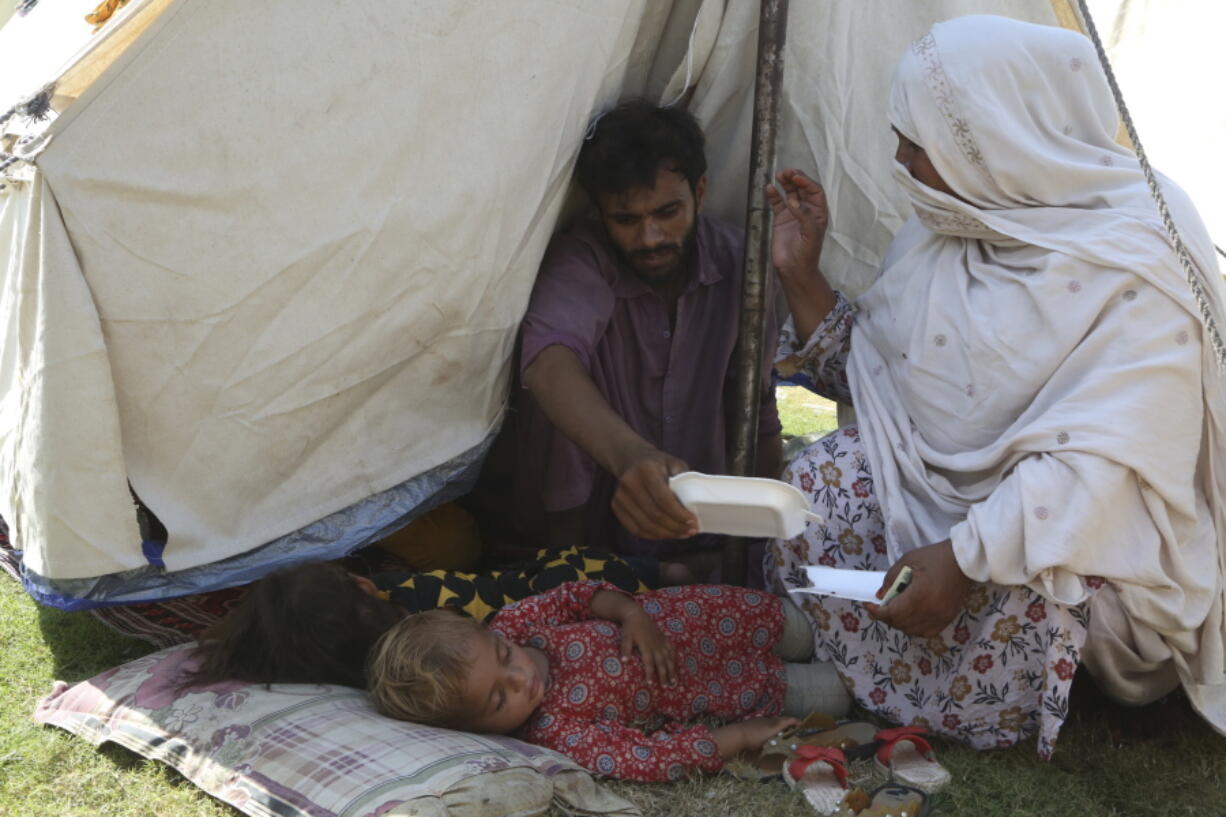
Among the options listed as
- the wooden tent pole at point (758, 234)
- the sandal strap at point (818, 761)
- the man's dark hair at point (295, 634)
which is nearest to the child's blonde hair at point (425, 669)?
the man's dark hair at point (295, 634)

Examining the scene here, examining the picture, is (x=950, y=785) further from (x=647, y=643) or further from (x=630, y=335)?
(x=630, y=335)

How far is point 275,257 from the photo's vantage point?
7.20ft

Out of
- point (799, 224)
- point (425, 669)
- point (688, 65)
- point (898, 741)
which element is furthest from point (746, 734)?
point (688, 65)

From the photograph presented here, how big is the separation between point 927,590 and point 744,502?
0.37 m

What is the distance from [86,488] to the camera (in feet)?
6.69

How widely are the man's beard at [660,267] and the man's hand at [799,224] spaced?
216 millimetres

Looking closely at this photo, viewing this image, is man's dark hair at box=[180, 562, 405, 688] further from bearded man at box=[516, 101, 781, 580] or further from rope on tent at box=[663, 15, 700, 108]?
rope on tent at box=[663, 15, 700, 108]

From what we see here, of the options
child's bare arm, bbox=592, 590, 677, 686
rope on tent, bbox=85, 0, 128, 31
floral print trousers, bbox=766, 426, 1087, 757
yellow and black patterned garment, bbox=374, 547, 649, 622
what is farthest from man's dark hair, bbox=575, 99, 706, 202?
rope on tent, bbox=85, 0, 128, 31

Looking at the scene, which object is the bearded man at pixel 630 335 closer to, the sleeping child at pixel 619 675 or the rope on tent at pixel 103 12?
the sleeping child at pixel 619 675

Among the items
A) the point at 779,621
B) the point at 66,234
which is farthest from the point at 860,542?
the point at 66,234

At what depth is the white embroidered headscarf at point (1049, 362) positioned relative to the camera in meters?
1.98

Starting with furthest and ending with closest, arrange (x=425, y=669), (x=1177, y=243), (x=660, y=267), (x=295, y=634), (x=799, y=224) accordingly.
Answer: (x=660, y=267)
(x=799, y=224)
(x=295, y=634)
(x=425, y=669)
(x=1177, y=243)

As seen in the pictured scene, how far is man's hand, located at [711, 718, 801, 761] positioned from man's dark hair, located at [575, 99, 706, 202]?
1.18 meters

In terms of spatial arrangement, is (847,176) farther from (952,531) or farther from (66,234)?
(66,234)
